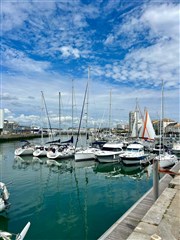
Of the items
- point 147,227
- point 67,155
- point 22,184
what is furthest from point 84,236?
point 67,155

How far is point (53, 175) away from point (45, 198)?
7.98 m

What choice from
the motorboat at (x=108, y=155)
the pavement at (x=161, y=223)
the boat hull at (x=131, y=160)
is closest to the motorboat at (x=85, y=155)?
the motorboat at (x=108, y=155)

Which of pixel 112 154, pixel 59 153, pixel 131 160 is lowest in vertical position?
pixel 131 160

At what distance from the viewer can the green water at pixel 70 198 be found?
11156 mm

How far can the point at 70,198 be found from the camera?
630 inches

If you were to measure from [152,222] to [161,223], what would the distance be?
31 centimetres

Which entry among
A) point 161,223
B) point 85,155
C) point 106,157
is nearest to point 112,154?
point 106,157

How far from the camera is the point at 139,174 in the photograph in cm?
2394

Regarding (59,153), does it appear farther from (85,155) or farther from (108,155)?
(108,155)

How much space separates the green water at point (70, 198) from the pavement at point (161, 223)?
143 inches

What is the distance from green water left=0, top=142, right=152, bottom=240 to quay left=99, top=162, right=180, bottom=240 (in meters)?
2.20

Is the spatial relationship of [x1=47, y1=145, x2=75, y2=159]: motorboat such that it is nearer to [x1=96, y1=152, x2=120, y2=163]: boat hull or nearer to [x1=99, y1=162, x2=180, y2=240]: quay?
[x1=96, y1=152, x2=120, y2=163]: boat hull

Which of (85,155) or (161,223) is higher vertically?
(161,223)

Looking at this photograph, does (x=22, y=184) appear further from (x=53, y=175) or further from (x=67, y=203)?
(x=67, y=203)
